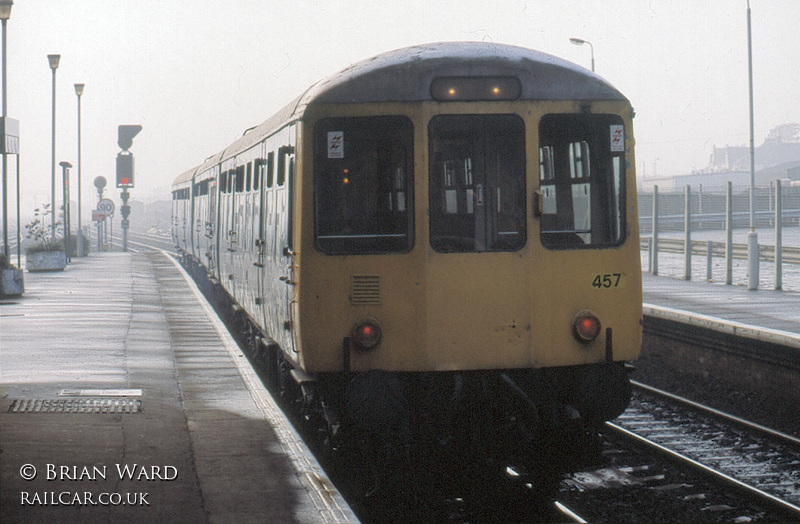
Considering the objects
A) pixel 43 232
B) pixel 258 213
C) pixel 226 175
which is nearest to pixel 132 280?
pixel 43 232

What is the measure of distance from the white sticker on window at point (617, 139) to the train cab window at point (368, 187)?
1368 millimetres

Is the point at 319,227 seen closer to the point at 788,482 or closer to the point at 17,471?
the point at 17,471

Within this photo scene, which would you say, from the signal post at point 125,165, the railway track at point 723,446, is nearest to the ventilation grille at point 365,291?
the railway track at point 723,446

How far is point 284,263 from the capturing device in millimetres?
7926

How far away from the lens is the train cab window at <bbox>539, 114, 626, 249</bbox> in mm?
7141

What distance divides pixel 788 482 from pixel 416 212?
12.8 feet

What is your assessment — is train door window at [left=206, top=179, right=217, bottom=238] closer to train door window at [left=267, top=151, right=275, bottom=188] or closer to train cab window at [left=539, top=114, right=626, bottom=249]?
train door window at [left=267, top=151, right=275, bottom=188]

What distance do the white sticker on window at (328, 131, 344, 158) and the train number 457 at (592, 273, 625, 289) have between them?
1.88m

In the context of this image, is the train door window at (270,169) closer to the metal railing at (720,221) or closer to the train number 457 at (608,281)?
the train number 457 at (608,281)

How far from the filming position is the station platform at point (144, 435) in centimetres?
598

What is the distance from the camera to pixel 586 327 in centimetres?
712

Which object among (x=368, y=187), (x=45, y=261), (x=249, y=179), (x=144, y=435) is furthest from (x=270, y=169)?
(x=45, y=261)

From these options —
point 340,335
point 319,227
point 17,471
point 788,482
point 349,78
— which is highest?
point 349,78

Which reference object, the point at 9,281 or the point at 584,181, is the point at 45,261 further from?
the point at 584,181
